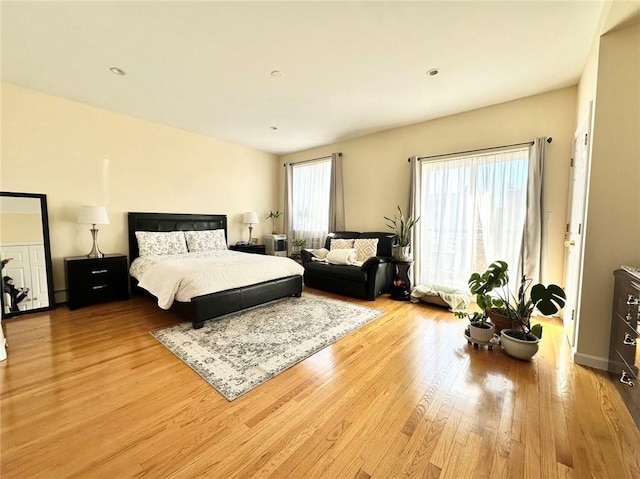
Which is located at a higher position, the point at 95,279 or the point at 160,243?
the point at 160,243

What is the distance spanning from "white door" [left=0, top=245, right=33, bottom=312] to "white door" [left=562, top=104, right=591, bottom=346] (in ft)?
19.2

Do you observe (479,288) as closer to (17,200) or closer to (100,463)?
(100,463)

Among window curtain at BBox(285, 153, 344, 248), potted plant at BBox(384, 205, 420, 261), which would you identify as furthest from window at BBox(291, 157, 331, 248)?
potted plant at BBox(384, 205, 420, 261)

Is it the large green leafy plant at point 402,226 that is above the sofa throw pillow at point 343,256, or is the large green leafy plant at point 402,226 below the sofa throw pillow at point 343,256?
above

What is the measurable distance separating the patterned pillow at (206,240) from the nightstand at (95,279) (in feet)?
3.18

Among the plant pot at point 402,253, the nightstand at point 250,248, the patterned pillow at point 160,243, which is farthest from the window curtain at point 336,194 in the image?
the patterned pillow at point 160,243

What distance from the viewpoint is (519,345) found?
219 centimetres

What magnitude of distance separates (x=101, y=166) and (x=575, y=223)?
601cm

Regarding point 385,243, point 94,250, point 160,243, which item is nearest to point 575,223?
point 385,243

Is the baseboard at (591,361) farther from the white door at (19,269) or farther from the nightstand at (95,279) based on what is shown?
the white door at (19,269)

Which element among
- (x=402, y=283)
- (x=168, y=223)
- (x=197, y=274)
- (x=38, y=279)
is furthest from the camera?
(x=168, y=223)

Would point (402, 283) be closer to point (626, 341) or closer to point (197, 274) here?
point (626, 341)

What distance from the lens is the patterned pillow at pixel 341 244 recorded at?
4.50 m

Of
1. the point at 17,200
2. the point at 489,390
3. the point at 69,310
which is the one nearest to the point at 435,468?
the point at 489,390
